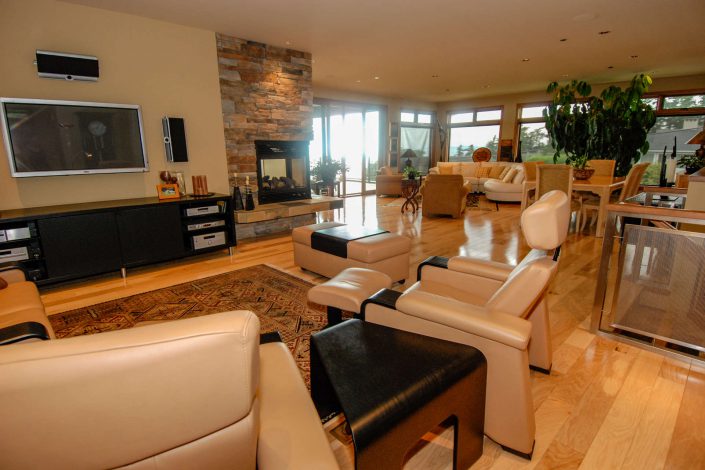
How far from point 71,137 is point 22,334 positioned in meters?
3.14

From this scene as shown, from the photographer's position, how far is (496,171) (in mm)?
9555

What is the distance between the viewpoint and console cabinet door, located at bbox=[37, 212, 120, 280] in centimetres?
327

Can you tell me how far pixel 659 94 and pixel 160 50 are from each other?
32.3 feet

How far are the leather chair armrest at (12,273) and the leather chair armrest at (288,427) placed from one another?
2.20 meters

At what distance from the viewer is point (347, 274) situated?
8.45 ft

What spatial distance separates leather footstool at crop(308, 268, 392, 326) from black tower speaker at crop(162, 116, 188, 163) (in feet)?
9.71

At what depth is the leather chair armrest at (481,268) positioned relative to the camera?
209 cm

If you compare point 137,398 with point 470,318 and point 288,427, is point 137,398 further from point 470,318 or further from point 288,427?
point 470,318

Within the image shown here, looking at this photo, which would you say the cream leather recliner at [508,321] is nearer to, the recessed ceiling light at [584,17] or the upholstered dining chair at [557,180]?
the recessed ceiling light at [584,17]

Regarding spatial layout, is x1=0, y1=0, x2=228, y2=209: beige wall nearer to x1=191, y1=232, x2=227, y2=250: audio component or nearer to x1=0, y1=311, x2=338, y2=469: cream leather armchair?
x1=191, y1=232, x2=227, y2=250: audio component

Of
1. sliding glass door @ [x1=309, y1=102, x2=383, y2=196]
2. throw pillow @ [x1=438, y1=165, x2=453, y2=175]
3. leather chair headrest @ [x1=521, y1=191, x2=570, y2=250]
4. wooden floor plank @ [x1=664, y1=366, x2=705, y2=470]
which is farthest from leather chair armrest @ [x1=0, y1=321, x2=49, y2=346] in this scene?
throw pillow @ [x1=438, y1=165, x2=453, y2=175]

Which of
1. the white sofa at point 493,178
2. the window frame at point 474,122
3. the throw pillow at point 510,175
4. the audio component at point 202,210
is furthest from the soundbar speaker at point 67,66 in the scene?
the window frame at point 474,122

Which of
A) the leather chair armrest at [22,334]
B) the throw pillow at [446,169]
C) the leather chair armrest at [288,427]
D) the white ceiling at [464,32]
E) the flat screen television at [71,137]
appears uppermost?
the white ceiling at [464,32]

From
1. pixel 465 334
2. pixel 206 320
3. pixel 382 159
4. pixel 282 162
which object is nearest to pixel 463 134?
pixel 382 159
